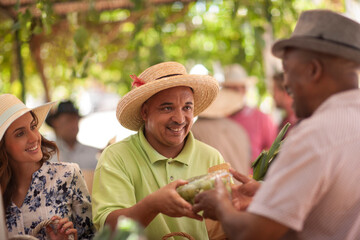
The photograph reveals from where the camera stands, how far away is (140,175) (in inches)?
115

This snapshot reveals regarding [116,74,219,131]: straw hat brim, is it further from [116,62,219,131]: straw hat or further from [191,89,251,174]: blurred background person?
[191,89,251,174]: blurred background person

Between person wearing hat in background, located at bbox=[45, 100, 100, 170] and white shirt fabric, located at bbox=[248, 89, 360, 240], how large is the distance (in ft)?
14.0

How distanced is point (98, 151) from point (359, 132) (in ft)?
14.9

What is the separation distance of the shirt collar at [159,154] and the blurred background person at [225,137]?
7.26 feet

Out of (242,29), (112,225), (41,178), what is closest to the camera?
(112,225)

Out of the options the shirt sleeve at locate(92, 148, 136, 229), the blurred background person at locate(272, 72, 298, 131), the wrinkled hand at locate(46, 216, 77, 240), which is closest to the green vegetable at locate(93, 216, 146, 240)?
the shirt sleeve at locate(92, 148, 136, 229)

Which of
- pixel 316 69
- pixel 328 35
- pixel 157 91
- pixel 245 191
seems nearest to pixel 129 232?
pixel 245 191

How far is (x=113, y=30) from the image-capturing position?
731 cm

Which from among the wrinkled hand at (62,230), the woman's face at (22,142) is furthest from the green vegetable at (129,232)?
the woman's face at (22,142)

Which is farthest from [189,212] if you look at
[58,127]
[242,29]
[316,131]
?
[242,29]

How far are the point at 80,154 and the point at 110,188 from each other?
341cm

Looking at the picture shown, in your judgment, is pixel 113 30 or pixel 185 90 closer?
pixel 185 90

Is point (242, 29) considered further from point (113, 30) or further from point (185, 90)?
point (185, 90)

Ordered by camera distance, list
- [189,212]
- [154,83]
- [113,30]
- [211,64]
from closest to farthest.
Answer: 1. [189,212]
2. [154,83]
3. [113,30]
4. [211,64]
